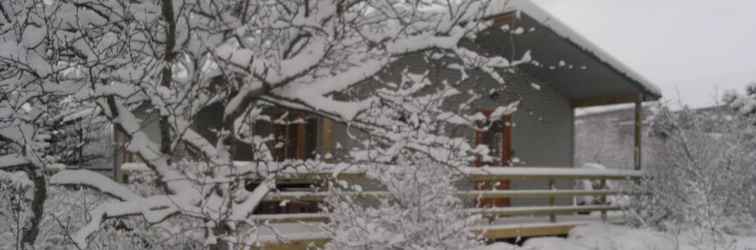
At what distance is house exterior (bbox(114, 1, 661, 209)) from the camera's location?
10.7 metres

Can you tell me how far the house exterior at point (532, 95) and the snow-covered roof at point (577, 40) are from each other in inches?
0.6

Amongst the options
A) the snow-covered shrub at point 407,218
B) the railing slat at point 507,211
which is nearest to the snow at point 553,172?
the railing slat at point 507,211

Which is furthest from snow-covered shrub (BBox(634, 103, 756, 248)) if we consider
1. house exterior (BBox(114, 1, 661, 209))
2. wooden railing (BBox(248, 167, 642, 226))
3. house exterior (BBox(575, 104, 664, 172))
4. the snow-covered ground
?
house exterior (BBox(575, 104, 664, 172))

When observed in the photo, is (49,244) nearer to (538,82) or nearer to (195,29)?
(195,29)

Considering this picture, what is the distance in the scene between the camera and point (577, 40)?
1062 centimetres

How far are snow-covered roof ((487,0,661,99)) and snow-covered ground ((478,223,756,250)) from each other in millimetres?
2729

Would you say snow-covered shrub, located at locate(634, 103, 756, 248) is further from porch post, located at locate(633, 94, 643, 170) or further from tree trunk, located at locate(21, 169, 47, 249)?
tree trunk, located at locate(21, 169, 47, 249)

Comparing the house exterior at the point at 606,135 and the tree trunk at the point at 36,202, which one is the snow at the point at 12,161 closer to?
the tree trunk at the point at 36,202

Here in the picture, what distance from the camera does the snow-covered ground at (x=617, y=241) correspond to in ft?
29.4

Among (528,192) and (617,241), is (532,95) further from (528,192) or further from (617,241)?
(617,241)

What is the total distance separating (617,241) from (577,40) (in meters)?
3.27

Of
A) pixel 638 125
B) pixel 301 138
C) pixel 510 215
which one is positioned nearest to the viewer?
pixel 510 215

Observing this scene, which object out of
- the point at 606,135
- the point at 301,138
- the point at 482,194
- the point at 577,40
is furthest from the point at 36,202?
the point at 606,135

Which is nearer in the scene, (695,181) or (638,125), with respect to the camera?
(695,181)
